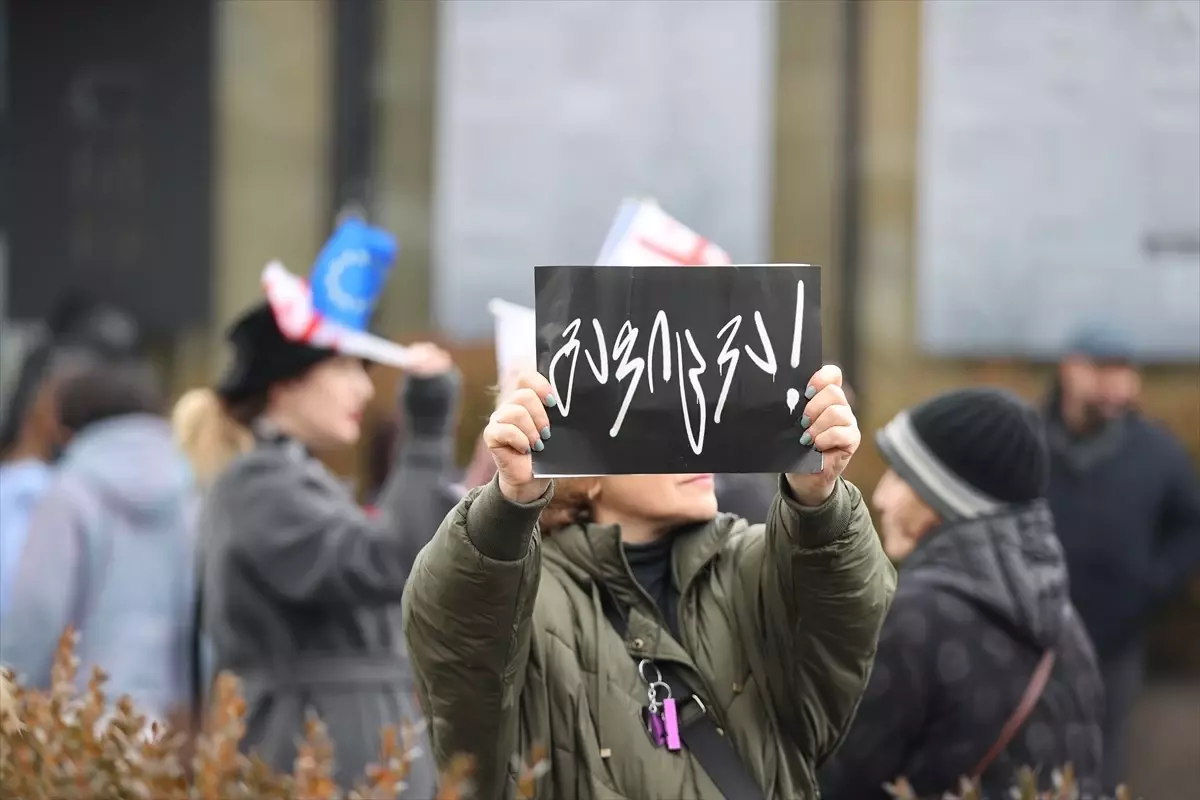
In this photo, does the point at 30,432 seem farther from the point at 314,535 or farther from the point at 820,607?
the point at 820,607

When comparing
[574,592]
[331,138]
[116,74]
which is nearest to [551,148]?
[331,138]

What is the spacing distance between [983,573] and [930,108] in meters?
4.41

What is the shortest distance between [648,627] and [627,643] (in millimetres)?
37

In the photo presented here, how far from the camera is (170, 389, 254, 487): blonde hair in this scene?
15.6 ft

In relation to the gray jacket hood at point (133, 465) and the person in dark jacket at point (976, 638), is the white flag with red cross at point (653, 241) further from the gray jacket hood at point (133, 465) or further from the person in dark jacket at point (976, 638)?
the gray jacket hood at point (133, 465)

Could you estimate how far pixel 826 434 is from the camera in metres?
2.19

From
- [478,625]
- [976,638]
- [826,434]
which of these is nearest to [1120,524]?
[976,638]

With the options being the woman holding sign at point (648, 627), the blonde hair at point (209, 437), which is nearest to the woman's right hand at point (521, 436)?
the woman holding sign at point (648, 627)

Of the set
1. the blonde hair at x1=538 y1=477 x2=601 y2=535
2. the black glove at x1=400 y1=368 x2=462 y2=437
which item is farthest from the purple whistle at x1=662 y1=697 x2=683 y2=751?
the black glove at x1=400 y1=368 x2=462 y2=437

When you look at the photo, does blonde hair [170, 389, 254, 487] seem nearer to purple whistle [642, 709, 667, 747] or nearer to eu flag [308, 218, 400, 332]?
eu flag [308, 218, 400, 332]

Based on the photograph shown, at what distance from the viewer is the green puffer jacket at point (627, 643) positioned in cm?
225

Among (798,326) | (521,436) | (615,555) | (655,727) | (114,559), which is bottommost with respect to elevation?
(114,559)

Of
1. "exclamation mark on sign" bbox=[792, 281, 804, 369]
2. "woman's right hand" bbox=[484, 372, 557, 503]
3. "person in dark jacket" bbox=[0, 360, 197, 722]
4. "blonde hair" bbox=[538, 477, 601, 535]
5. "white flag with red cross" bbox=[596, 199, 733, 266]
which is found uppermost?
"white flag with red cross" bbox=[596, 199, 733, 266]

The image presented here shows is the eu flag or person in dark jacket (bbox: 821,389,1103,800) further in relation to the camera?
the eu flag
